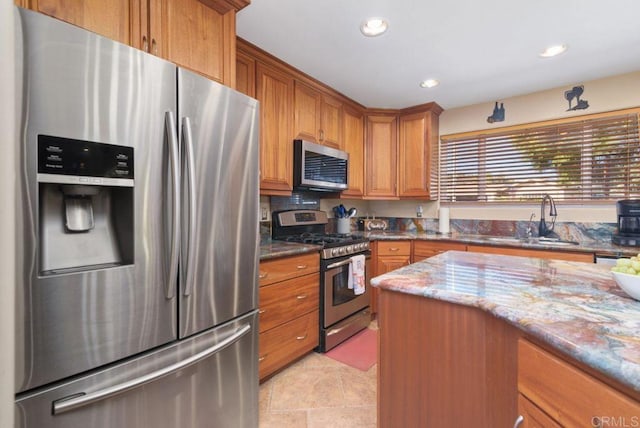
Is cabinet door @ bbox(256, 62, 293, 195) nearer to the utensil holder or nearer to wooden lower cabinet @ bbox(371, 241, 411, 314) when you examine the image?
the utensil holder

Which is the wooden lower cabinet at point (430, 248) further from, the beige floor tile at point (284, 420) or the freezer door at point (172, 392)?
the freezer door at point (172, 392)

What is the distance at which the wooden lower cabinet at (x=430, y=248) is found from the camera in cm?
285

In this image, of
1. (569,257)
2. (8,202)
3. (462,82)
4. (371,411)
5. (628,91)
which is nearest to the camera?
(8,202)

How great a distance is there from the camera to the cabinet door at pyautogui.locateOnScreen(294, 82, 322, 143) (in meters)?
2.60

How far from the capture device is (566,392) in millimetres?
663

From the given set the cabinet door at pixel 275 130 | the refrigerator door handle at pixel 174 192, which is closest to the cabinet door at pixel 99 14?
the refrigerator door handle at pixel 174 192

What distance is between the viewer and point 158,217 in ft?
3.52

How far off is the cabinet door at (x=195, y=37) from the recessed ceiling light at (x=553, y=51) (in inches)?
89.6

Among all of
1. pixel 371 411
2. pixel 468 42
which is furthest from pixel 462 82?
pixel 371 411

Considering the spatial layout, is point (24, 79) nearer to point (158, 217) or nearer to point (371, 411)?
point (158, 217)

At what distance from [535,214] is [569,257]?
0.81 metres

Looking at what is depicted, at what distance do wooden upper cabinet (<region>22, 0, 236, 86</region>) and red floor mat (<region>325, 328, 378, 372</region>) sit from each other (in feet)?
7.05

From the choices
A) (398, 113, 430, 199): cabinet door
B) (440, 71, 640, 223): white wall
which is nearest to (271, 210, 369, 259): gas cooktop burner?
(398, 113, 430, 199): cabinet door

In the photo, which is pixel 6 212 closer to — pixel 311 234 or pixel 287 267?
pixel 287 267
